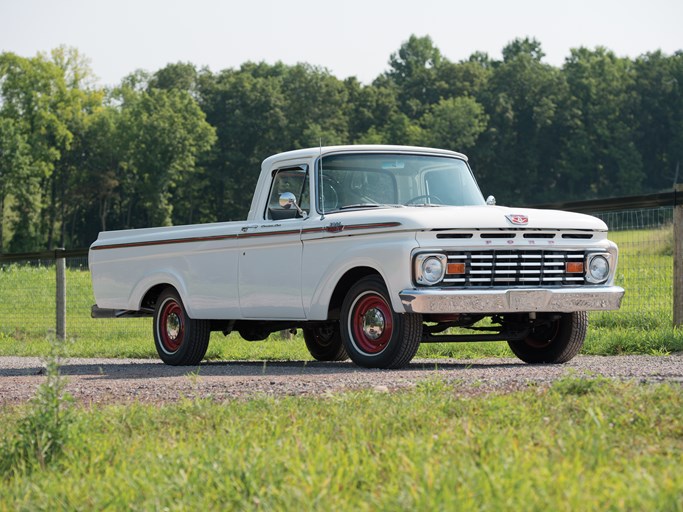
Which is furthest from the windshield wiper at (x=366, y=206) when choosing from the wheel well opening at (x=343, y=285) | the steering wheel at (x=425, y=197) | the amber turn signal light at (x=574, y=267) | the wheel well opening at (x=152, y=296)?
the wheel well opening at (x=152, y=296)

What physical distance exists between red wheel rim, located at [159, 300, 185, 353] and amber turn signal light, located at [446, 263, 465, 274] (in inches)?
150

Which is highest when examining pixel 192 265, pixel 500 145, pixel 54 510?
pixel 500 145

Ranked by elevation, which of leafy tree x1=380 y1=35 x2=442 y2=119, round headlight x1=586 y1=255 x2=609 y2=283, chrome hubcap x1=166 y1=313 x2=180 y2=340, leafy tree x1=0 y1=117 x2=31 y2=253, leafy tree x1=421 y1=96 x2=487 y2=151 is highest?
leafy tree x1=380 y1=35 x2=442 y2=119

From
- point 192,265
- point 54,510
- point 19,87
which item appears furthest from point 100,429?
point 19,87

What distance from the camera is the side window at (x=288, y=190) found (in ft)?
35.9

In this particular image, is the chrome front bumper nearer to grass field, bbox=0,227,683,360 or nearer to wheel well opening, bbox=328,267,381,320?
wheel well opening, bbox=328,267,381,320

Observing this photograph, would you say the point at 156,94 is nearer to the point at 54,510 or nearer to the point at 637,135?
the point at 637,135

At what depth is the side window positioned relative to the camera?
10.9 metres

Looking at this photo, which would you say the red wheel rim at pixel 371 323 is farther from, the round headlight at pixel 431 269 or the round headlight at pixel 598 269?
the round headlight at pixel 598 269

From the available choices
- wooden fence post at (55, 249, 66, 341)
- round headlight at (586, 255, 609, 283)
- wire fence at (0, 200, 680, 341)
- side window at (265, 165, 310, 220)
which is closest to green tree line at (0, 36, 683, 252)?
wire fence at (0, 200, 680, 341)

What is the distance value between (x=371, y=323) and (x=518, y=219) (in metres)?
1.56

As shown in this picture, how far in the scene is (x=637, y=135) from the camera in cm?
10938

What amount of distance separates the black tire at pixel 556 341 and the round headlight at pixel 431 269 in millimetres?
1811

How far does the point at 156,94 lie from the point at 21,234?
16447 millimetres
